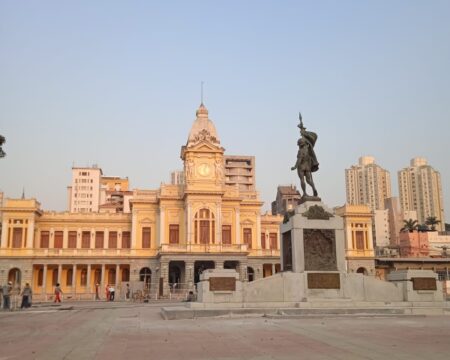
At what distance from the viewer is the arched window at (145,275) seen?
2211 inches

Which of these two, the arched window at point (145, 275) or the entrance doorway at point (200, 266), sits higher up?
the entrance doorway at point (200, 266)

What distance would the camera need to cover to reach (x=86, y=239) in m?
59.5

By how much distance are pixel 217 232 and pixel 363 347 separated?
44.8 meters

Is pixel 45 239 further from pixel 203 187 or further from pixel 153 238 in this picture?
pixel 203 187

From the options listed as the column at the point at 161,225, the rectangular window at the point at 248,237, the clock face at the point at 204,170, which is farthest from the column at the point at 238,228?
the column at the point at 161,225

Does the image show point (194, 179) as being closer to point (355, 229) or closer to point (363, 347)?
point (355, 229)

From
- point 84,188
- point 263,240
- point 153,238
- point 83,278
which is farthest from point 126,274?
point 84,188

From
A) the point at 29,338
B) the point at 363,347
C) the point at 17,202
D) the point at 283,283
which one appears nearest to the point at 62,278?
Result: the point at 17,202

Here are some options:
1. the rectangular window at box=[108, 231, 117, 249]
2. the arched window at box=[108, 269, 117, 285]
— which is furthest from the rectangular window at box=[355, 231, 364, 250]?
the arched window at box=[108, 269, 117, 285]

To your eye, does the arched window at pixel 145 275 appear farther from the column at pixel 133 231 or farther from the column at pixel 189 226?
the column at pixel 189 226

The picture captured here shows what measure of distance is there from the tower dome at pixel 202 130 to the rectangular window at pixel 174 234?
897 centimetres

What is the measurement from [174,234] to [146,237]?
3463 mm

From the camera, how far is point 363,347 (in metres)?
9.70

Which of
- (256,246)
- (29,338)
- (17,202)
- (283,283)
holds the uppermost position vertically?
(17,202)
